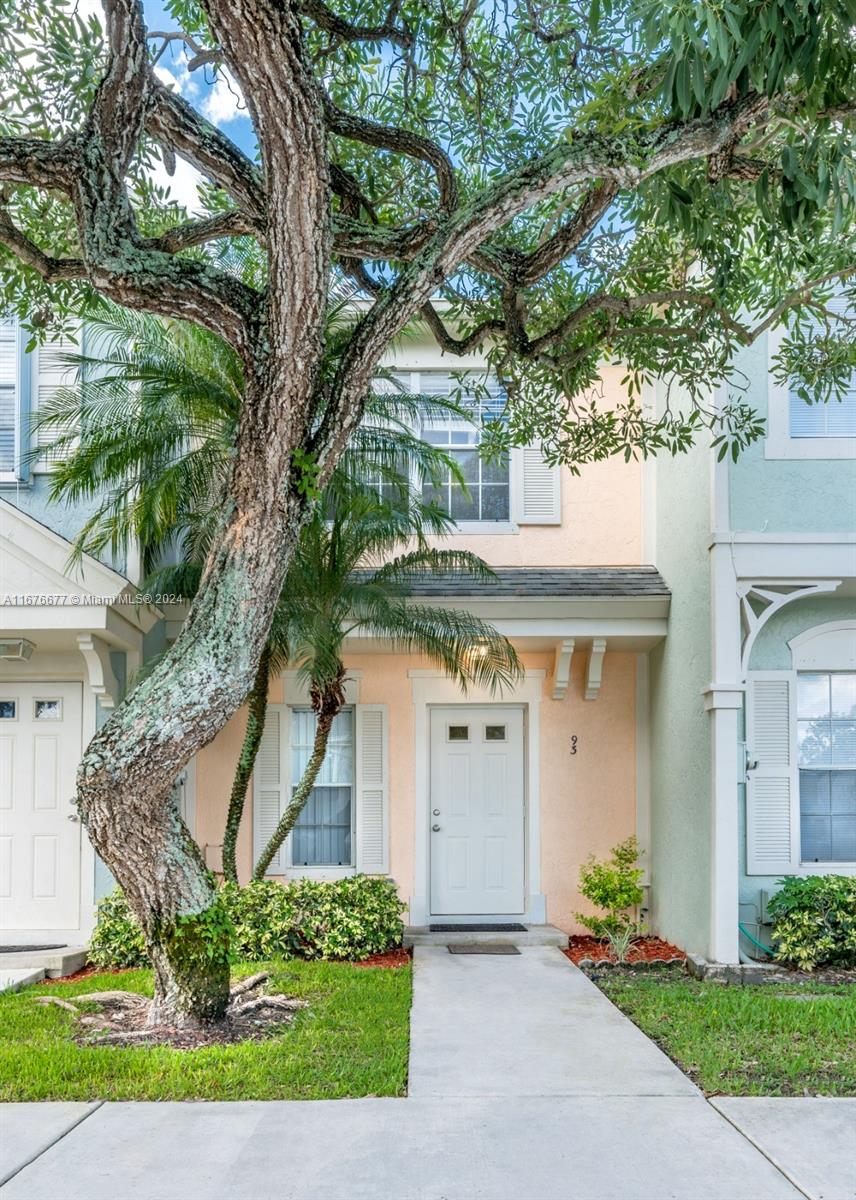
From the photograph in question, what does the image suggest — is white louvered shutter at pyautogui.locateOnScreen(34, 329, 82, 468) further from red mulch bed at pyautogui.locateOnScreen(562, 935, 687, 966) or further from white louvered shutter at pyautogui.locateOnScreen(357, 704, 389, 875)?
Result: red mulch bed at pyautogui.locateOnScreen(562, 935, 687, 966)

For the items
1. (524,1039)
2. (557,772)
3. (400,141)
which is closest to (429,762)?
(557,772)

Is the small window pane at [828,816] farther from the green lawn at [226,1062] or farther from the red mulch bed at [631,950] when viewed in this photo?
the green lawn at [226,1062]

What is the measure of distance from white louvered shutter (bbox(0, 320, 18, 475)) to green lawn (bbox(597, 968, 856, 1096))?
7173 millimetres

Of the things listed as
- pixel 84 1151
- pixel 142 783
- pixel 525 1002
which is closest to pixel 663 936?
pixel 525 1002

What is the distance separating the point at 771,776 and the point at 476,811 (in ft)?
10.2

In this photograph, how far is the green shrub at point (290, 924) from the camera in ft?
31.3

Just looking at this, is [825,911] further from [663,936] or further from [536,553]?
[536,553]

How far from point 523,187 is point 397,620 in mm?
4285

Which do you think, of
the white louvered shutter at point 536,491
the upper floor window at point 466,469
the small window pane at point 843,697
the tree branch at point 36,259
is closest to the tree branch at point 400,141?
the tree branch at point 36,259

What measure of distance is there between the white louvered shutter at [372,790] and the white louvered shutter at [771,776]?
143 inches

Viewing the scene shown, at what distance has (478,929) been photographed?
1119 cm

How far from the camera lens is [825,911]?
30.0 feet

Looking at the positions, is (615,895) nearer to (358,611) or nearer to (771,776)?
(771,776)

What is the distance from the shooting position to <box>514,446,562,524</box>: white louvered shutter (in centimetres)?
1164
